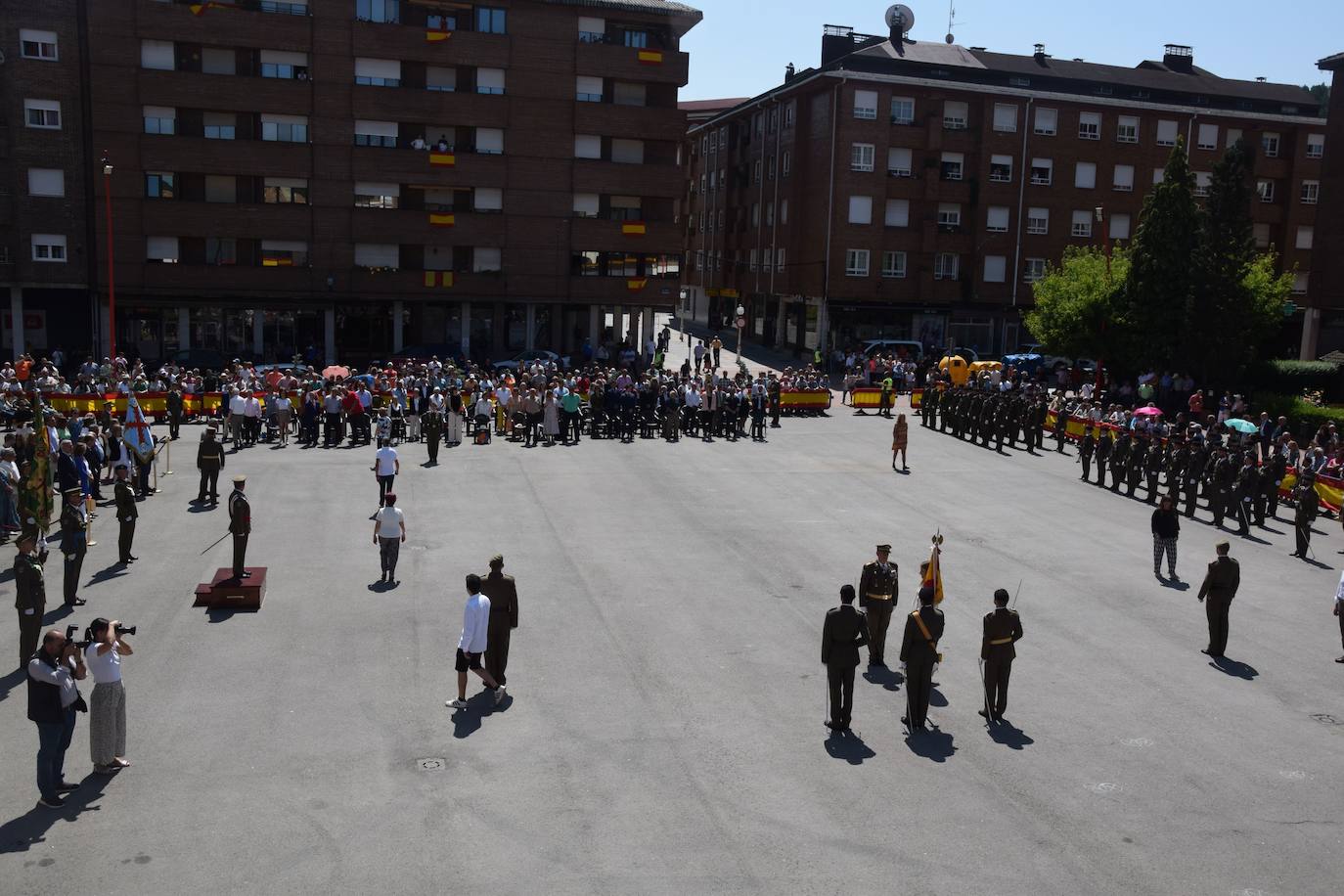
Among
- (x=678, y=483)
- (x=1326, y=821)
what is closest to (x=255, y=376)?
(x=678, y=483)

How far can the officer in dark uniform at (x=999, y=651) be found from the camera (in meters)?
13.6

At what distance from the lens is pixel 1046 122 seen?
65.2 meters

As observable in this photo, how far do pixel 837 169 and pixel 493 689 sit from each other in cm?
5287

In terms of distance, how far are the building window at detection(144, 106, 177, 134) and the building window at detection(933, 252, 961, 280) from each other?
38.5 m

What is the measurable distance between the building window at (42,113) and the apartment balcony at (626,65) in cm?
2266

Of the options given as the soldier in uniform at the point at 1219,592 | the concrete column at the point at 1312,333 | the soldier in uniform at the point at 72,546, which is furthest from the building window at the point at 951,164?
the soldier in uniform at the point at 72,546

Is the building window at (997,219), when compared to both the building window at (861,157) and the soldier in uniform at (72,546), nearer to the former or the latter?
the building window at (861,157)

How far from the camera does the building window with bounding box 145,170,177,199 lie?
5194 centimetres

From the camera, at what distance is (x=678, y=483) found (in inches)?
1137

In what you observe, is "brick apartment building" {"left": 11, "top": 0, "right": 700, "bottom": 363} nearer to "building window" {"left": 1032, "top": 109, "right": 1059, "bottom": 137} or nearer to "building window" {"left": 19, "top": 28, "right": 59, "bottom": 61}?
"building window" {"left": 19, "top": 28, "right": 59, "bottom": 61}

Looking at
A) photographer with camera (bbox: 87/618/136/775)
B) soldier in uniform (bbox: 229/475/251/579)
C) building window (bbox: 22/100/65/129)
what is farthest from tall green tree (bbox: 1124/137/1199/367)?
building window (bbox: 22/100/65/129)

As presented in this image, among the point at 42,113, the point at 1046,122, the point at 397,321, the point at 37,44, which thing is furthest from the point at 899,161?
the point at 37,44

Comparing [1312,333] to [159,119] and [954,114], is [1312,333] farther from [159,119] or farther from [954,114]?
[159,119]

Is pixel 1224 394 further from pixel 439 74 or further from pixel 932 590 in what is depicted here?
pixel 439 74
